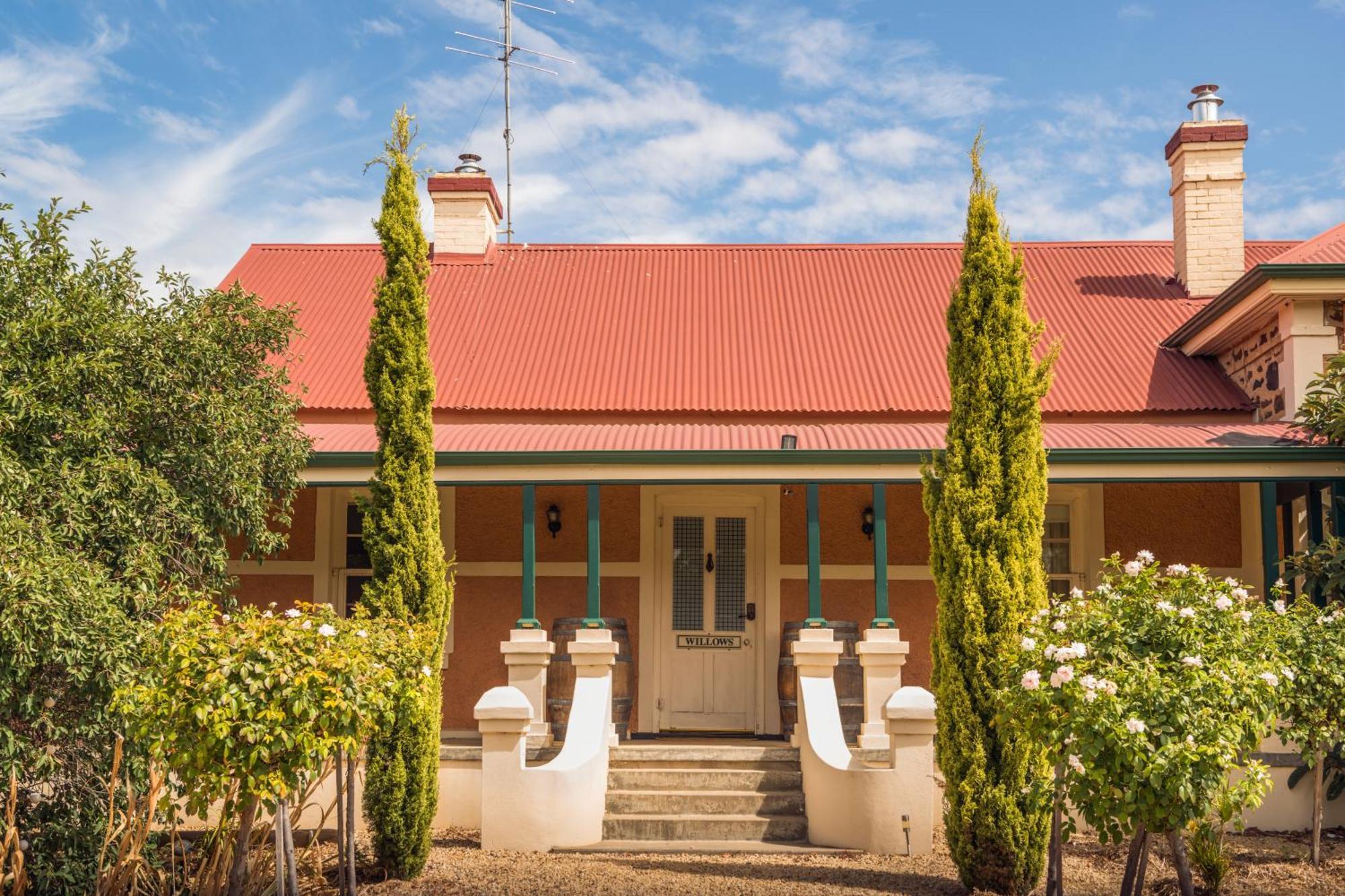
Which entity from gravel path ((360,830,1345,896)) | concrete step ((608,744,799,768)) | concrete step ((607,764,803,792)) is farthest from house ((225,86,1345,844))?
gravel path ((360,830,1345,896))

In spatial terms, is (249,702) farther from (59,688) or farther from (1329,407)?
(1329,407)

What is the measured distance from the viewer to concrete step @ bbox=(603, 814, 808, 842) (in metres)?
8.91

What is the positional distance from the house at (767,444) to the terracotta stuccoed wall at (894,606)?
0.09 ft

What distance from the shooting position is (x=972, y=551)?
775cm

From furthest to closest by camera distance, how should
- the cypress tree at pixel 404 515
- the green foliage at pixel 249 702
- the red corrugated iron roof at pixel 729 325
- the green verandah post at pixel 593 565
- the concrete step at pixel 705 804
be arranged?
the red corrugated iron roof at pixel 729 325, the green verandah post at pixel 593 565, the concrete step at pixel 705 804, the cypress tree at pixel 404 515, the green foliage at pixel 249 702

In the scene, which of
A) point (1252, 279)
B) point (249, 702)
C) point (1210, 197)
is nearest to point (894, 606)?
point (1252, 279)

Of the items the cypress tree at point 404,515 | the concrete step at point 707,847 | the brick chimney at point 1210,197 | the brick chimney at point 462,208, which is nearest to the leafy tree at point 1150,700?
the concrete step at point 707,847

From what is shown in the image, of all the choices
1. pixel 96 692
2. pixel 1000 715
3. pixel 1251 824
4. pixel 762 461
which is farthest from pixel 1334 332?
pixel 96 692

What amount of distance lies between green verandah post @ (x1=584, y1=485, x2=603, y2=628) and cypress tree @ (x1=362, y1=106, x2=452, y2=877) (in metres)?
1.70

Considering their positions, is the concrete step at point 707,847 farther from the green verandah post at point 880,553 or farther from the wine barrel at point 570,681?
the green verandah post at point 880,553

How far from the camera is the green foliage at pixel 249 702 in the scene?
6.12 meters

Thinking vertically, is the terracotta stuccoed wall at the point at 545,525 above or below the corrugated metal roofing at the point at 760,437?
below

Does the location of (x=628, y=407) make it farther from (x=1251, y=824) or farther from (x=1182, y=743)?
(x=1182, y=743)

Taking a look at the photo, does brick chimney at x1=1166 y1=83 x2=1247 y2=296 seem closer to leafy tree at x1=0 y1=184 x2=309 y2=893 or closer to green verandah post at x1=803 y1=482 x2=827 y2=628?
green verandah post at x1=803 y1=482 x2=827 y2=628
